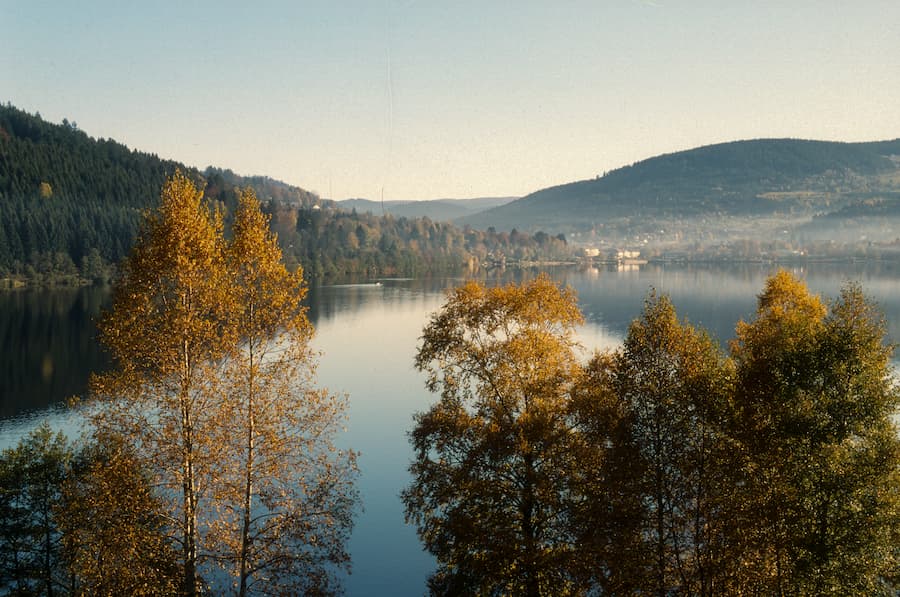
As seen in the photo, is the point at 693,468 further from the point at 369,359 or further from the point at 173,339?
the point at 369,359

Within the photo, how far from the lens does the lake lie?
1277 inches

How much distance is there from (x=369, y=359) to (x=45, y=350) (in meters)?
33.7

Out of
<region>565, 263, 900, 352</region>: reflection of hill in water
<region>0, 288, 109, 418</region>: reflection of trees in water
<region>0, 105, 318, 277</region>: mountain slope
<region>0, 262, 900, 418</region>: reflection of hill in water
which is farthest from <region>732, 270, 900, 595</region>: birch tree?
<region>0, 105, 318, 277</region>: mountain slope

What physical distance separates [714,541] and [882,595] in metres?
4.03

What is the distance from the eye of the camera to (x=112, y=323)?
18.9 m

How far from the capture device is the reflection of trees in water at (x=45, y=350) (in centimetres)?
5506

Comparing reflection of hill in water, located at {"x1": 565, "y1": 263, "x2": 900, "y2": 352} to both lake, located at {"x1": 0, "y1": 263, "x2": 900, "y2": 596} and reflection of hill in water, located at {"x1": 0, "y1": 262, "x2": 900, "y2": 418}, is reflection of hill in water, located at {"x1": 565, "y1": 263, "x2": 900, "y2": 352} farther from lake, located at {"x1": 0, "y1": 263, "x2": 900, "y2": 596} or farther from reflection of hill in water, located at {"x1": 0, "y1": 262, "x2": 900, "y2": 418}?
lake, located at {"x1": 0, "y1": 263, "x2": 900, "y2": 596}

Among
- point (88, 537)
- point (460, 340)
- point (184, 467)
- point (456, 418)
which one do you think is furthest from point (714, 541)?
point (88, 537)

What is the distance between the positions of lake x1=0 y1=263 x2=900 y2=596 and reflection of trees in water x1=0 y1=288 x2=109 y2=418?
11 cm

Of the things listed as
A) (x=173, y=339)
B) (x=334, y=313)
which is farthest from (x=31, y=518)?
(x=334, y=313)

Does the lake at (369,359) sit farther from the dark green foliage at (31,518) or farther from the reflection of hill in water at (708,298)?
the dark green foliage at (31,518)

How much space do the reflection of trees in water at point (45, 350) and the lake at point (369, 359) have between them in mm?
114

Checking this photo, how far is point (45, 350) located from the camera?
244 ft

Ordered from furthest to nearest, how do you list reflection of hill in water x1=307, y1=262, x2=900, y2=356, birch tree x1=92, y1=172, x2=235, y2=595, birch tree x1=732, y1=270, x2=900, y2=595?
reflection of hill in water x1=307, y1=262, x2=900, y2=356 → birch tree x1=92, y1=172, x2=235, y2=595 → birch tree x1=732, y1=270, x2=900, y2=595
